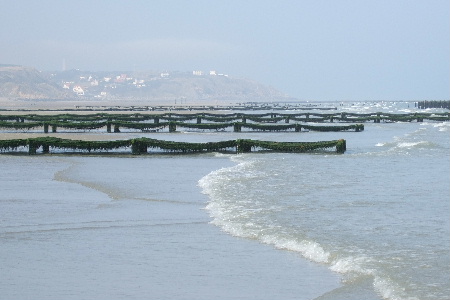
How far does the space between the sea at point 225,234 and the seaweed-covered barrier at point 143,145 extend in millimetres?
8986

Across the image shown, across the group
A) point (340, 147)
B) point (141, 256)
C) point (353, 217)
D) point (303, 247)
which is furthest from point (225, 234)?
point (340, 147)

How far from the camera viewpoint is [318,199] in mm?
18469

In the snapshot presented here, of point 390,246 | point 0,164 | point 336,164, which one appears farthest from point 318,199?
point 0,164

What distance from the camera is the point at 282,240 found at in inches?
505

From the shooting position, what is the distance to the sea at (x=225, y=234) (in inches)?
377

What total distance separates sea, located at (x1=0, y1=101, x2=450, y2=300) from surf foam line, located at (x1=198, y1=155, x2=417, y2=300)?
0.02 metres

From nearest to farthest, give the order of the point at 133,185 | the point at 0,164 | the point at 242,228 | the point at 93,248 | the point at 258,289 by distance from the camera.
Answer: the point at 258,289, the point at 93,248, the point at 242,228, the point at 133,185, the point at 0,164

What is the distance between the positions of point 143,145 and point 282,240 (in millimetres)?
23611

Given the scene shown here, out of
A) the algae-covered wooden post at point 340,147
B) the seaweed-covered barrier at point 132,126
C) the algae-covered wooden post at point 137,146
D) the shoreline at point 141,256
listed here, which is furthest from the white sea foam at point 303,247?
the seaweed-covered barrier at point 132,126

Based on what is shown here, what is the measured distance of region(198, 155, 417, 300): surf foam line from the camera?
9.85 meters

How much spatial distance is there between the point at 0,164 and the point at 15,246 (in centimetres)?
1806

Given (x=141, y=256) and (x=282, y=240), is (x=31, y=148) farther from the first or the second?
(x=141, y=256)

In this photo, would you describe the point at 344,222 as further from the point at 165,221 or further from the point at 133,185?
the point at 133,185

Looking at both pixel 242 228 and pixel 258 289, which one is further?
pixel 242 228
